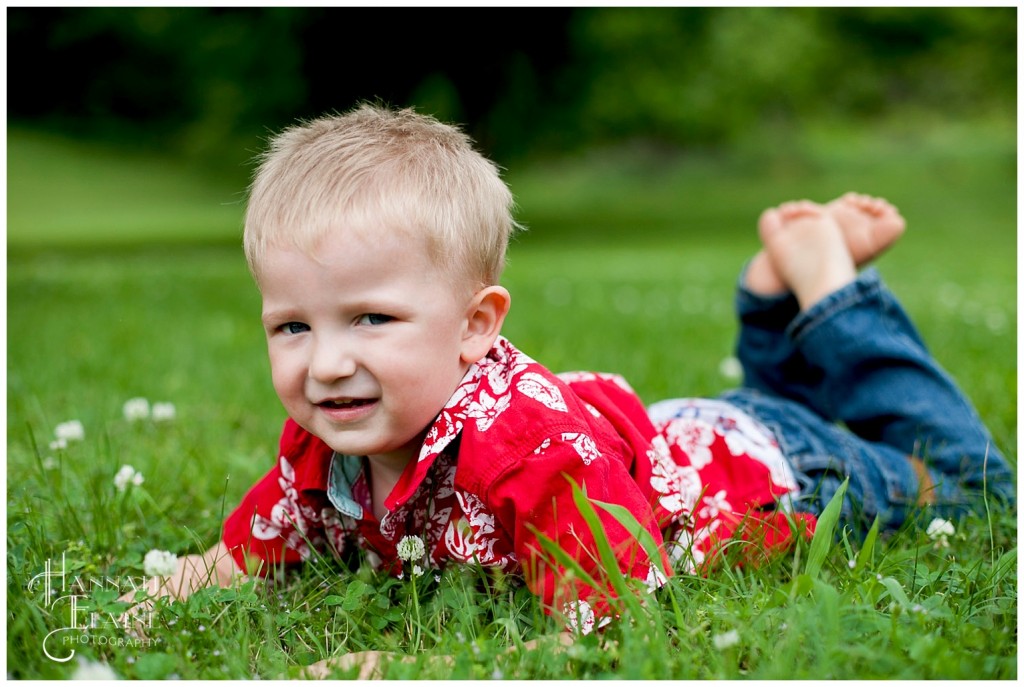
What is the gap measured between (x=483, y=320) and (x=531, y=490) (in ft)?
1.20

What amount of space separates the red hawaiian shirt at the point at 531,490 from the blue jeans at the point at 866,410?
0.18 meters

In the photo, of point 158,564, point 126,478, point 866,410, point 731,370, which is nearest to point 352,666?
point 158,564

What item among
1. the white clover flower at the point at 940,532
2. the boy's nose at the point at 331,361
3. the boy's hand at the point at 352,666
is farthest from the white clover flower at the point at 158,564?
the white clover flower at the point at 940,532

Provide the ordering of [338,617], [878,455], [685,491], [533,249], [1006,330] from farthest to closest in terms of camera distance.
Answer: [533,249], [1006,330], [878,455], [685,491], [338,617]

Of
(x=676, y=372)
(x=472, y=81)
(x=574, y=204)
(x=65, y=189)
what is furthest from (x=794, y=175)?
(x=676, y=372)

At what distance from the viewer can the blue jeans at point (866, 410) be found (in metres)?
2.76

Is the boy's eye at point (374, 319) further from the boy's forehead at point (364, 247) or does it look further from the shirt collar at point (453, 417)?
the shirt collar at point (453, 417)

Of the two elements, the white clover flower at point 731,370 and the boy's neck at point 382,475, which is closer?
the boy's neck at point 382,475

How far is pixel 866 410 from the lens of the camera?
308 cm

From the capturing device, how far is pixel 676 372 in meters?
4.39

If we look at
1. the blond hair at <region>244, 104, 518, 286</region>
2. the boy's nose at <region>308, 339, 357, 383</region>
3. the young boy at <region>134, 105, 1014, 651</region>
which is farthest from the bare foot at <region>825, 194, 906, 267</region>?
the boy's nose at <region>308, 339, 357, 383</region>

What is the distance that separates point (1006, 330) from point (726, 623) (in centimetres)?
437

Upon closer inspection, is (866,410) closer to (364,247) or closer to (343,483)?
(343,483)

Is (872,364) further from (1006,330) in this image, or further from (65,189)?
(65,189)
